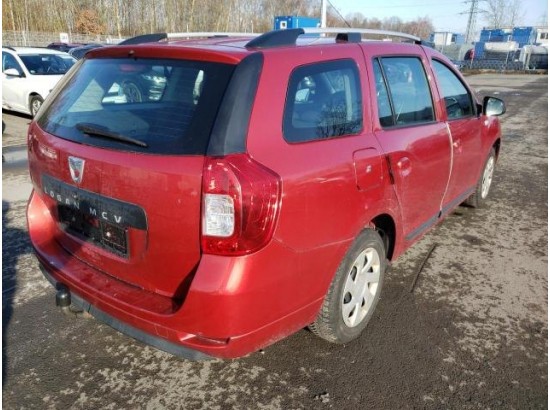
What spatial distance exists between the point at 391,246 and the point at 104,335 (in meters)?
2.01

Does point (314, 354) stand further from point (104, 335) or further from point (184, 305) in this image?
point (104, 335)

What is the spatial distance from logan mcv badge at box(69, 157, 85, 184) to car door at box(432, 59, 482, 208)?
9.28 ft

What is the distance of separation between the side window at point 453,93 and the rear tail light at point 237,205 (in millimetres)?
2464

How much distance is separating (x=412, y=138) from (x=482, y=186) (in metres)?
2.72

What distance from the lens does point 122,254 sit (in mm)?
2211

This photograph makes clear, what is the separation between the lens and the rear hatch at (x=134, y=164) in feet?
6.41

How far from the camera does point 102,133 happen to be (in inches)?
86.4

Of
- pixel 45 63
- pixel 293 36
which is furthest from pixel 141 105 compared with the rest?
pixel 45 63

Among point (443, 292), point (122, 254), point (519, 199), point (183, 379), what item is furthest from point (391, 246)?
→ point (519, 199)

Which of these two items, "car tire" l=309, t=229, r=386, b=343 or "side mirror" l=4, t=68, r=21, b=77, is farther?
"side mirror" l=4, t=68, r=21, b=77

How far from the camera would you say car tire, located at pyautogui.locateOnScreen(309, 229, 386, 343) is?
8.20 ft

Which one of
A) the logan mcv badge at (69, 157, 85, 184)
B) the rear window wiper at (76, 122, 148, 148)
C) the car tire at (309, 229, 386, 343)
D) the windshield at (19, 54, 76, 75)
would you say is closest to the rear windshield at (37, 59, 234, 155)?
the rear window wiper at (76, 122, 148, 148)

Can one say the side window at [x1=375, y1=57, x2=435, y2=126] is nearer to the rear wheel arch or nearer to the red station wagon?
the red station wagon

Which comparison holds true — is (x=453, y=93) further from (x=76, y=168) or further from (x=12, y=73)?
(x=12, y=73)
